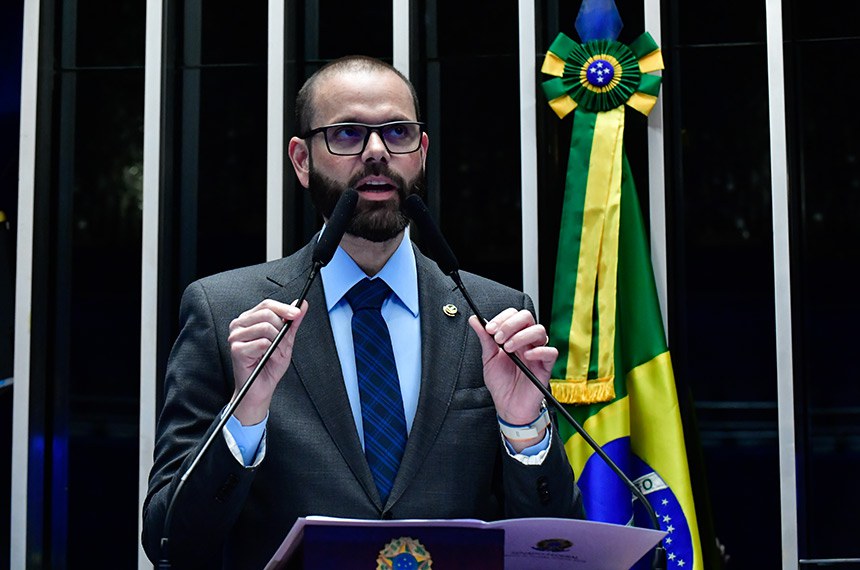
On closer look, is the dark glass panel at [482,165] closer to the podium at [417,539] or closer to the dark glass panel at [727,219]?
the dark glass panel at [727,219]

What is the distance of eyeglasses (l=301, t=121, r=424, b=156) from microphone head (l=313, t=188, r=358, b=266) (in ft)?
0.99

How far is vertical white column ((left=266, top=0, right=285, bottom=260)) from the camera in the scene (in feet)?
10.7

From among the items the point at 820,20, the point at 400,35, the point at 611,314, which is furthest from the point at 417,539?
the point at 820,20

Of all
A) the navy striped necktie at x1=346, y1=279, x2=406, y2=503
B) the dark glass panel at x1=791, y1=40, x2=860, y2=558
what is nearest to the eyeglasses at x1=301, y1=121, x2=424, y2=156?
the navy striped necktie at x1=346, y1=279, x2=406, y2=503

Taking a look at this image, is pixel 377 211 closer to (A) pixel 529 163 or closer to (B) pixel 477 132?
(A) pixel 529 163

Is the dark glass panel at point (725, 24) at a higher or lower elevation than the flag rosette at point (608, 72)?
higher

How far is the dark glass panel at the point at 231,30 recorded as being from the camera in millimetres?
3396

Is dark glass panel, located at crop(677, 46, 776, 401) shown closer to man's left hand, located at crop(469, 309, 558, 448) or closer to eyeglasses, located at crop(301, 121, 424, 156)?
eyeglasses, located at crop(301, 121, 424, 156)

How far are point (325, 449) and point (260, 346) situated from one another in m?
0.39

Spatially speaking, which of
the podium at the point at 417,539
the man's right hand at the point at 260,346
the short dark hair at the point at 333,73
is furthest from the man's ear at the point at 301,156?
the podium at the point at 417,539

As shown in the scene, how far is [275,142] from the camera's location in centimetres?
328

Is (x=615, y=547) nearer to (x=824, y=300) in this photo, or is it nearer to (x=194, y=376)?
(x=194, y=376)

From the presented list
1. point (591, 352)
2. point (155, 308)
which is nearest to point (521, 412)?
point (591, 352)

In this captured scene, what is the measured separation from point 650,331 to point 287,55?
149cm
